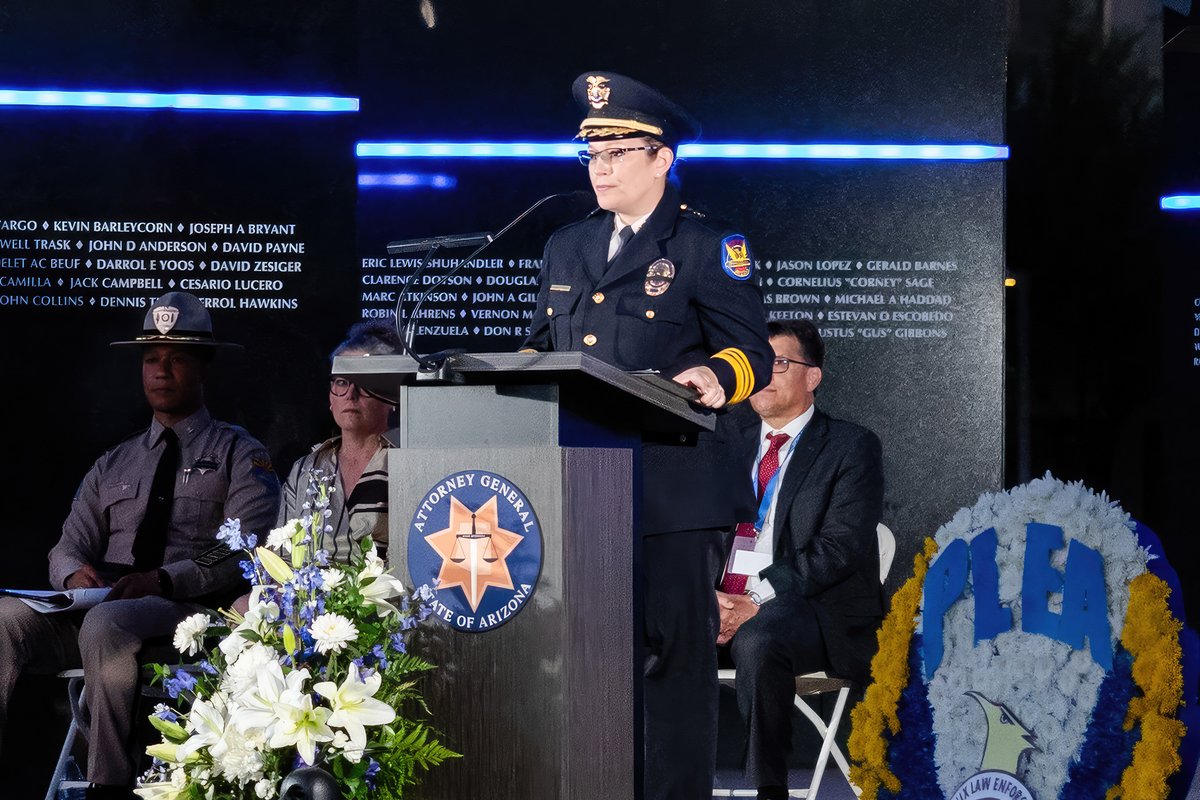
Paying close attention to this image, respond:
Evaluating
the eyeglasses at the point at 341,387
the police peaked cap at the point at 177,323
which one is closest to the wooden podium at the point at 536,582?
the eyeglasses at the point at 341,387

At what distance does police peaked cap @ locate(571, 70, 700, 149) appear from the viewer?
139 inches

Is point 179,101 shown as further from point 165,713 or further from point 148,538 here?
point 165,713

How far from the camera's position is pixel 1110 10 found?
6.64m

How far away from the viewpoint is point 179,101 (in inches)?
243

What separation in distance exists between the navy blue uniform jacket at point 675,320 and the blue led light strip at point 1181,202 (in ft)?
12.1

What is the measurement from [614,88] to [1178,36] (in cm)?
402

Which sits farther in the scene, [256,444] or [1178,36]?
[1178,36]

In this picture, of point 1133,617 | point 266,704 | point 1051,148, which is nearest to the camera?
point 266,704

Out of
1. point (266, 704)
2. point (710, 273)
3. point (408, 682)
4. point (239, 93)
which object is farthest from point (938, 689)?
point (239, 93)

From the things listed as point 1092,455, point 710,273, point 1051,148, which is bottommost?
point 1092,455

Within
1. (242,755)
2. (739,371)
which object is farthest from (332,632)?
(739,371)

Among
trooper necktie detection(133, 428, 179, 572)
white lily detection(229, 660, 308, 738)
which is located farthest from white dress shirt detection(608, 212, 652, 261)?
trooper necktie detection(133, 428, 179, 572)

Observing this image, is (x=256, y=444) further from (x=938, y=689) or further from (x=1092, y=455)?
(x=1092, y=455)

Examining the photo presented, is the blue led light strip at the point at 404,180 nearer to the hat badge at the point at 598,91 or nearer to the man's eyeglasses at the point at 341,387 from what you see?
the man's eyeglasses at the point at 341,387
